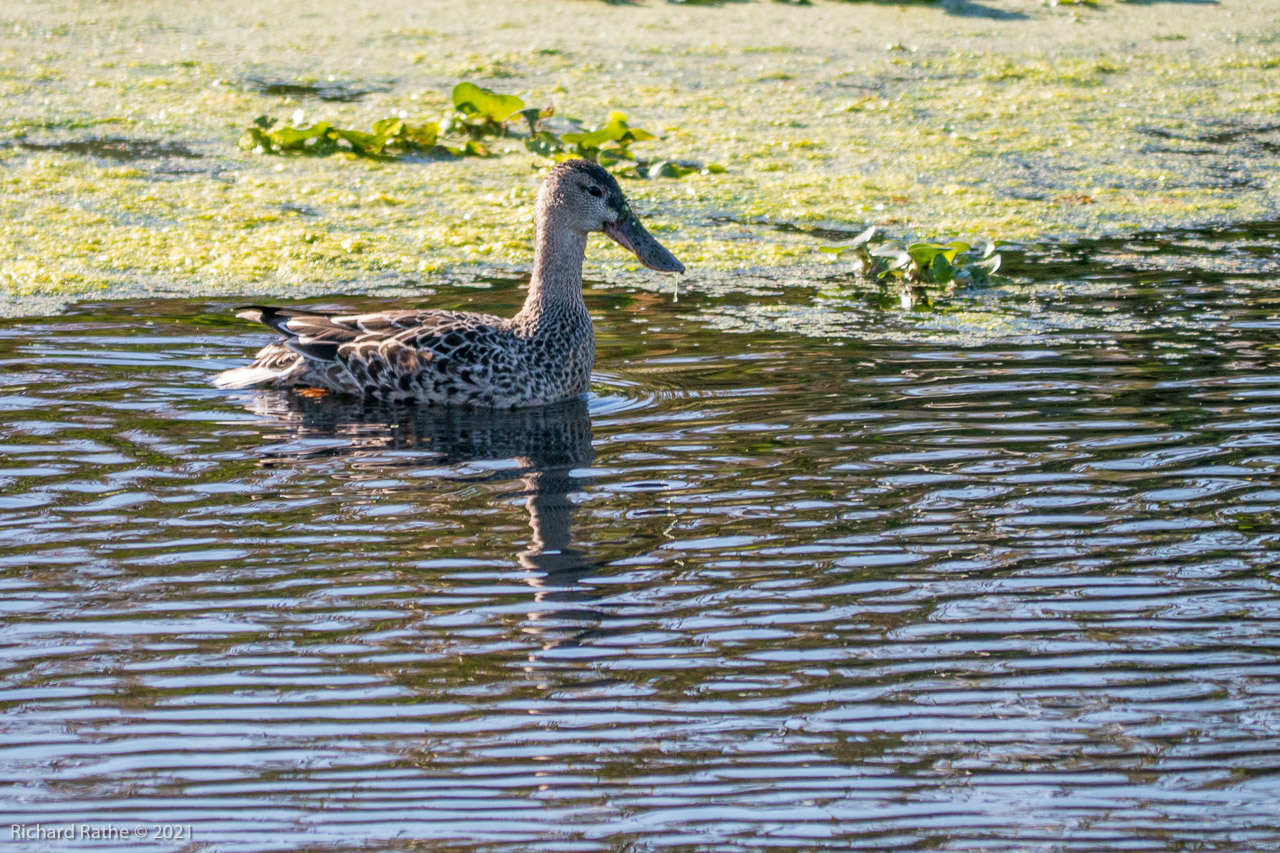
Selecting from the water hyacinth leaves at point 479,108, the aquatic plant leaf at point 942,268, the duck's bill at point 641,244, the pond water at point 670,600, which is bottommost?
the pond water at point 670,600

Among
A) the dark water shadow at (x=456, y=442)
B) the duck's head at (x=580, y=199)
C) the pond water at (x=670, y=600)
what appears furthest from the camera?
Result: the duck's head at (x=580, y=199)

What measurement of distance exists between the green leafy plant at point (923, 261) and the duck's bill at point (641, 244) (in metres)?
1.28

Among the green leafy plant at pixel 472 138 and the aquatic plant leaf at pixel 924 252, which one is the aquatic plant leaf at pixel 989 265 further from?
the green leafy plant at pixel 472 138

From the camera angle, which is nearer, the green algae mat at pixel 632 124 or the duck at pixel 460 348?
the duck at pixel 460 348

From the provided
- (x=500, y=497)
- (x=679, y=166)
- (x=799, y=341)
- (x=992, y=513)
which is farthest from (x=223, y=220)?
(x=992, y=513)

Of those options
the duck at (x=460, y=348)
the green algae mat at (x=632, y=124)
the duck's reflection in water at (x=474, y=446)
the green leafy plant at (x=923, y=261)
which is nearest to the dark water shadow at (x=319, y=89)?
the green algae mat at (x=632, y=124)

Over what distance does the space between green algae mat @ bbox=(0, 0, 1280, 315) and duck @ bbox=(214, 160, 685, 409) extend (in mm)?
1270

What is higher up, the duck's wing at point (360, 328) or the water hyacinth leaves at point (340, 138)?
the water hyacinth leaves at point (340, 138)

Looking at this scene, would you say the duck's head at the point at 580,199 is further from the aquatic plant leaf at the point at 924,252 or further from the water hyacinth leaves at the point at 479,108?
the water hyacinth leaves at the point at 479,108

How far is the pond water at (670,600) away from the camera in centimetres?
313

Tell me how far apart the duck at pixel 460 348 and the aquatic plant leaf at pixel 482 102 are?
3.68 metres

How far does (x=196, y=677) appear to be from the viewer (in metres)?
3.63

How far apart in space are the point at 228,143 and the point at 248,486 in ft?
18.7

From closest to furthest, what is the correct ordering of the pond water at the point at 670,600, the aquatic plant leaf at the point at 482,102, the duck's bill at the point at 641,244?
the pond water at the point at 670,600
the duck's bill at the point at 641,244
the aquatic plant leaf at the point at 482,102
